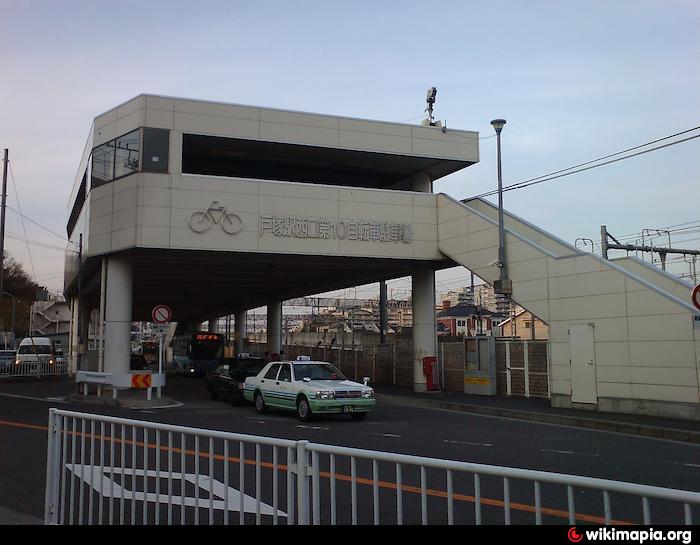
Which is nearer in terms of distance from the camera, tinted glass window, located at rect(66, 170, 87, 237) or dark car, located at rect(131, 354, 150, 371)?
tinted glass window, located at rect(66, 170, 87, 237)

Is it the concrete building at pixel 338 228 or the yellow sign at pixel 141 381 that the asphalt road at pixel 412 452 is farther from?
the concrete building at pixel 338 228

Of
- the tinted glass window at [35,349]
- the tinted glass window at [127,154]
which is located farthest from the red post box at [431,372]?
the tinted glass window at [35,349]

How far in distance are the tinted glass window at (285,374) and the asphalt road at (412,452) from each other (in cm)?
108

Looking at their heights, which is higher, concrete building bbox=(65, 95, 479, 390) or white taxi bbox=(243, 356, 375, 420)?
concrete building bbox=(65, 95, 479, 390)

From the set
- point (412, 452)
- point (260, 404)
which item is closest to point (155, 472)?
point (412, 452)

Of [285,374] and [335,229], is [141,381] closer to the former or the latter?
[285,374]

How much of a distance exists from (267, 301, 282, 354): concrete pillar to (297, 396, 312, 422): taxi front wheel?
2553cm

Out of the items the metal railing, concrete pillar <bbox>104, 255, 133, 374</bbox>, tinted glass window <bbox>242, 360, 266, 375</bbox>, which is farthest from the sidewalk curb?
the metal railing

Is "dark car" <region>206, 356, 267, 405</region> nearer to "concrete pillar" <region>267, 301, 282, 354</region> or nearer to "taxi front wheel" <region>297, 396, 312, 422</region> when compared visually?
"taxi front wheel" <region>297, 396, 312, 422</region>

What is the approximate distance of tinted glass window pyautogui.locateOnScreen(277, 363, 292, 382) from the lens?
1831 centimetres

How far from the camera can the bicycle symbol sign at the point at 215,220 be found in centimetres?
2338

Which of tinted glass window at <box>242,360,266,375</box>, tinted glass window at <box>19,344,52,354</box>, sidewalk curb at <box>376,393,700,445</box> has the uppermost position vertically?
tinted glass window at <box>19,344,52,354</box>

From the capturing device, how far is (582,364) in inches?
758
